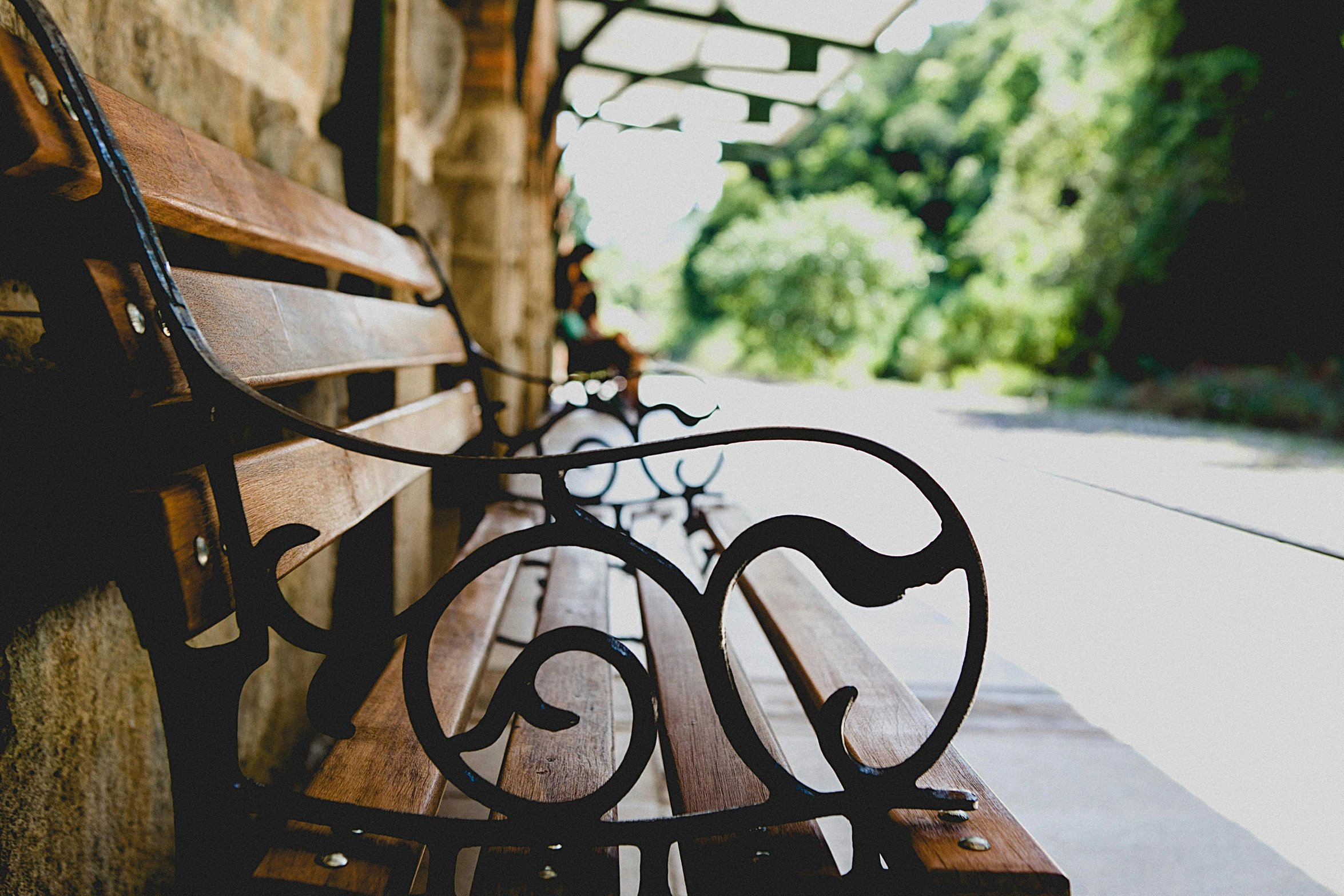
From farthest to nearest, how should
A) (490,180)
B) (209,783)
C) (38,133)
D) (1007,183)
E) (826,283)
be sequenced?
(1007,183), (826,283), (490,180), (209,783), (38,133)

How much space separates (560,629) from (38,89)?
1.93ft

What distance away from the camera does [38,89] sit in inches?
26.2

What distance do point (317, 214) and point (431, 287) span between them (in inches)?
26.6

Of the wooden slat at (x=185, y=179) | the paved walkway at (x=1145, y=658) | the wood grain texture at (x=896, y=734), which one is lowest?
the paved walkway at (x=1145, y=658)

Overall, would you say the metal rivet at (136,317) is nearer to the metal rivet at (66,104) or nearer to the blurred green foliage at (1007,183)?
the metal rivet at (66,104)

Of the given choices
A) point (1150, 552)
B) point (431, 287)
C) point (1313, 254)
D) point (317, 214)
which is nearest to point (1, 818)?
point (317, 214)

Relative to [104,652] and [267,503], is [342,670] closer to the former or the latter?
[267,503]

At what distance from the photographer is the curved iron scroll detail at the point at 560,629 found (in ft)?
2.45

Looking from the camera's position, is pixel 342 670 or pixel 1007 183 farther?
pixel 1007 183

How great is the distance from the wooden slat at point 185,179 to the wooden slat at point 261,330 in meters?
0.06

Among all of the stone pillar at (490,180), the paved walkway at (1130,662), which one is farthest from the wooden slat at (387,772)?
the stone pillar at (490,180)

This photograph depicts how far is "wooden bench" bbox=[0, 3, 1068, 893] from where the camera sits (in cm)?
69

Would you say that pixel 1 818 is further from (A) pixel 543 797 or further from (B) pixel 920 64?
(B) pixel 920 64

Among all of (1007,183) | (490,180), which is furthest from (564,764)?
(1007,183)
